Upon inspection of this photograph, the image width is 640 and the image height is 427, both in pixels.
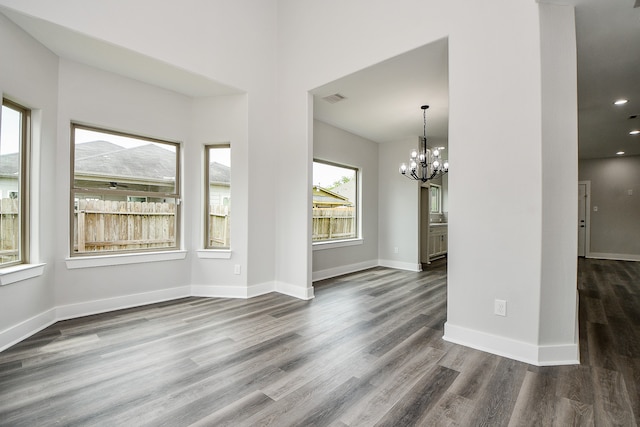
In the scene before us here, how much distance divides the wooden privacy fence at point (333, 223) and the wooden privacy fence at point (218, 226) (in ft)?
5.62

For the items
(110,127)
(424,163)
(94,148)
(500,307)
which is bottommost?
(500,307)

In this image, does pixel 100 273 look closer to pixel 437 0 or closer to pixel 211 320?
pixel 211 320

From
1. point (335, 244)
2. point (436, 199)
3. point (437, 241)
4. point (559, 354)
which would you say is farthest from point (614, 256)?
point (559, 354)

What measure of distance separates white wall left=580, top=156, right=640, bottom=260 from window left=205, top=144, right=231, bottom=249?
9.46m

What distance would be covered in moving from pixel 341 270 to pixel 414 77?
3.48 m

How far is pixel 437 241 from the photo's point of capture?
755 centimetres

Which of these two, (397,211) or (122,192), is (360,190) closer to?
(397,211)

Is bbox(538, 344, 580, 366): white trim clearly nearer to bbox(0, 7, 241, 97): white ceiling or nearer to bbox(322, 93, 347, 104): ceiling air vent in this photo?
bbox(322, 93, 347, 104): ceiling air vent

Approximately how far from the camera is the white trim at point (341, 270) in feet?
17.0

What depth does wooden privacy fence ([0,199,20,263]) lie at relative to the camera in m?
2.65

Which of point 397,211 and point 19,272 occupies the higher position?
point 397,211

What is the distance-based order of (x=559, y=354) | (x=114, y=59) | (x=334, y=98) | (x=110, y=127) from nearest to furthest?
1. (x=559, y=354)
2. (x=114, y=59)
3. (x=110, y=127)
4. (x=334, y=98)

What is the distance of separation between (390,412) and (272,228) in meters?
2.94

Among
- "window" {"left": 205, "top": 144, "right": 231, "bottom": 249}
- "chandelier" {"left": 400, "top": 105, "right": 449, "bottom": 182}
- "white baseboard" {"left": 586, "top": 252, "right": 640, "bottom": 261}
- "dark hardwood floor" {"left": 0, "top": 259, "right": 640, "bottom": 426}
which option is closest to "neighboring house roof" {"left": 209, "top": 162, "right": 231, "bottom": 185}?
"window" {"left": 205, "top": 144, "right": 231, "bottom": 249}
